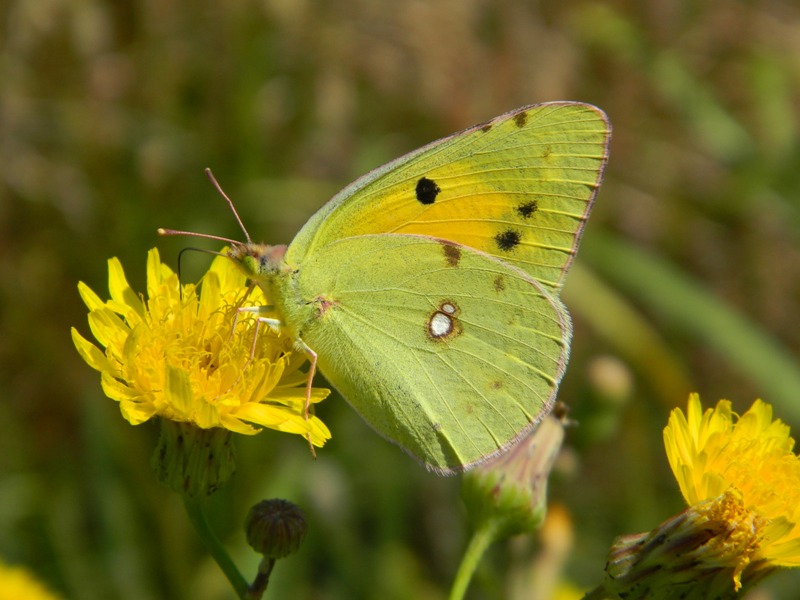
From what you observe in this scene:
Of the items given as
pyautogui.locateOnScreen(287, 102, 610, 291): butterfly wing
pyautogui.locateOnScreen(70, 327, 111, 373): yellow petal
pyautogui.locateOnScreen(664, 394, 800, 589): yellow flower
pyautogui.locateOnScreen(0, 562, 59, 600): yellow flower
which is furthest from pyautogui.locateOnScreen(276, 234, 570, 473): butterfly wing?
pyautogui.locateOnScreen(0, 562, 59, 600): yellow flower

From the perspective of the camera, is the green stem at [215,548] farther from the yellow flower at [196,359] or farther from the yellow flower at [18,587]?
the yellow flower at [18,587]

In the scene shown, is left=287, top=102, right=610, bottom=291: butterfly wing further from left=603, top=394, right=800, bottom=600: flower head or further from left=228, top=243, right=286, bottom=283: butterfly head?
left=603, top=394, right=800, bottom=600: flower head

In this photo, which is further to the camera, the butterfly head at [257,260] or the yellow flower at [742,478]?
the butterfly head at [257,260]

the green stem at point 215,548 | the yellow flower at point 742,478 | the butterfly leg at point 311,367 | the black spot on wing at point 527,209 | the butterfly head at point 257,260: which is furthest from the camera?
the black spot on wing at point 527,209

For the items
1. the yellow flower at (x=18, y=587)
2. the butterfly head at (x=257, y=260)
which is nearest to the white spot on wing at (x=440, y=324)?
the butterfly head at (x=257, y=260)

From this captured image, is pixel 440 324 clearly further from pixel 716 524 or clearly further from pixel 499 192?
pixel 716 524

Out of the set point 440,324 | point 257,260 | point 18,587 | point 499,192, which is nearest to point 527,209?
point 499,192
